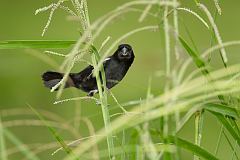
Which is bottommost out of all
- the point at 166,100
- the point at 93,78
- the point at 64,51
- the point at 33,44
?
the point at 166,100

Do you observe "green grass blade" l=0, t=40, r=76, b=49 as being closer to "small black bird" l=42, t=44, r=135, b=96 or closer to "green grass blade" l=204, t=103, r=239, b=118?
"green grass blade" l=204, t=103, r=239, b=118

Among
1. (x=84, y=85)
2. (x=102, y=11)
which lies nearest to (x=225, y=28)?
(x=102, y=11)

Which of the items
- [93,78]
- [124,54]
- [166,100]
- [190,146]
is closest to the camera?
[166,100]

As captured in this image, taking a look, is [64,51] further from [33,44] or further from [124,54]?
[33,44]

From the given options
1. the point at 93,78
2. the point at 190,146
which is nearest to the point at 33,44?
the point at 190,146

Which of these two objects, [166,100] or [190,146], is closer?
[166,100]

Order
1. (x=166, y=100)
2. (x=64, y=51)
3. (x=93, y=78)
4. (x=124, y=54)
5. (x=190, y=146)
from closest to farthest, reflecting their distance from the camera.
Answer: (x=166, y=100) → (x=190, y=146) → (x=93, y=78) → (x=124, y=54) → (x=64, y=51)

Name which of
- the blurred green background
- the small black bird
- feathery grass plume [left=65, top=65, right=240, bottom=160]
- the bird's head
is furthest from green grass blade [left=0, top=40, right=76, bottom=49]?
the blurred green background

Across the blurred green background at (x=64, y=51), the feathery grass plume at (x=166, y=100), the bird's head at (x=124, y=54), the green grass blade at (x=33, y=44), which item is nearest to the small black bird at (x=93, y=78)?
the bird's head at (x=124, y=54)
